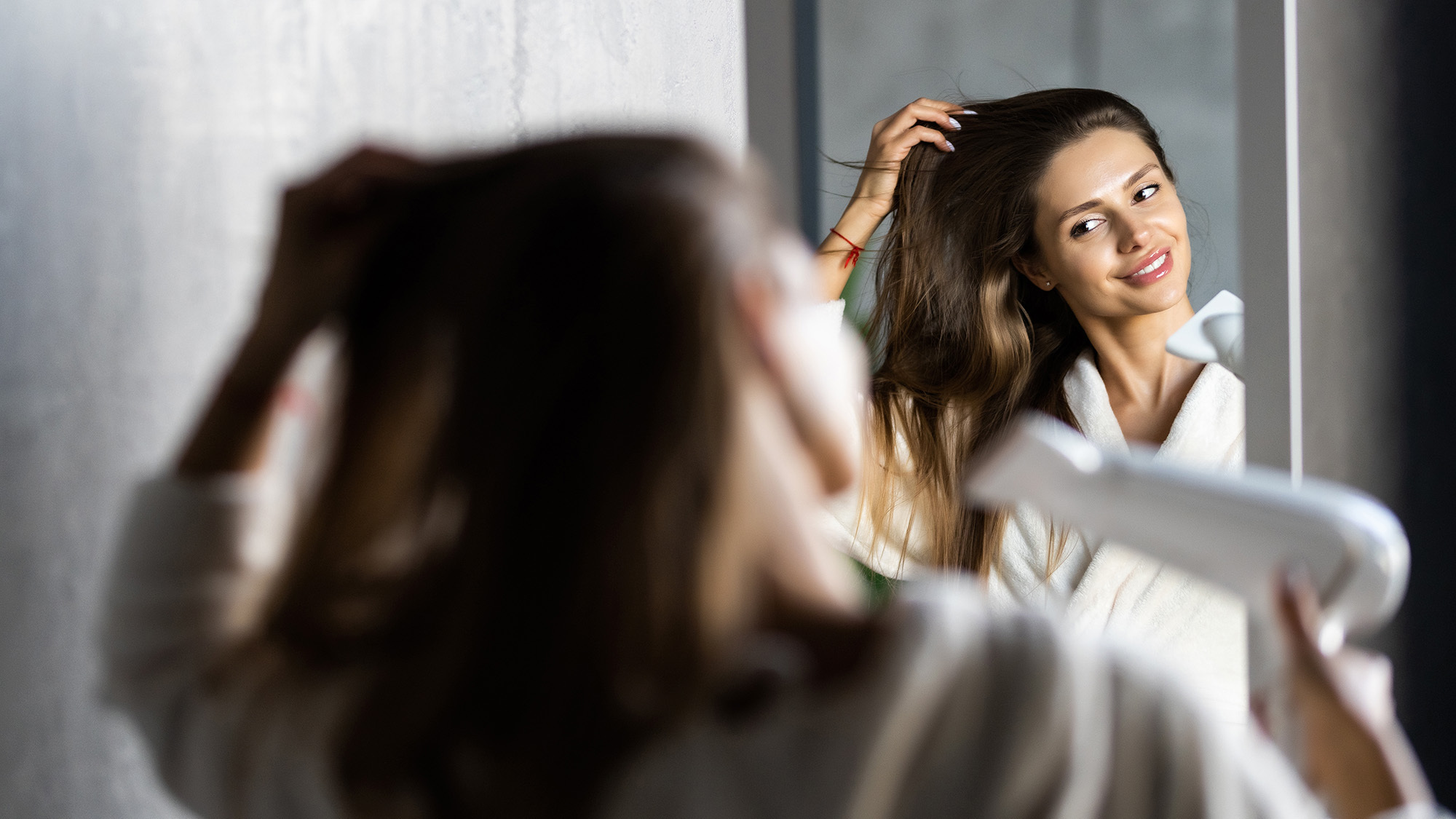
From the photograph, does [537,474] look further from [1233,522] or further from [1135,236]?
[1135,236]

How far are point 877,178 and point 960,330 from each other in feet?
0.53

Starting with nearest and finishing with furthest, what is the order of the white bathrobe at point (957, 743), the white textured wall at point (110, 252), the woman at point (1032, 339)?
the white bathrobe at point (957, 743), the white textured wall at point (110, 252), the woman at point (1032, 339)

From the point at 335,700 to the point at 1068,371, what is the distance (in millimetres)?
704

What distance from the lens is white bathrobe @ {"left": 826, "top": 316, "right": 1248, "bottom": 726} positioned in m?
0.79

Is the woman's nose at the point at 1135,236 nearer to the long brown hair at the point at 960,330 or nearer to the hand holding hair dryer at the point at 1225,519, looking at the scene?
the long brown hair at the point at 960,330

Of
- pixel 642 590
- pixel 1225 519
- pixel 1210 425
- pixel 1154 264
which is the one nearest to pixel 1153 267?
pixel 1154 264

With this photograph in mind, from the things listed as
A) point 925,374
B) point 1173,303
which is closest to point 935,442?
A: point 925,374

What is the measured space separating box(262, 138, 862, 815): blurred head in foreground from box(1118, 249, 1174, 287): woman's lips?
0.54m

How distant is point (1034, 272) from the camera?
0.97 m

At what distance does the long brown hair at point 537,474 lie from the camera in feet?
1.15

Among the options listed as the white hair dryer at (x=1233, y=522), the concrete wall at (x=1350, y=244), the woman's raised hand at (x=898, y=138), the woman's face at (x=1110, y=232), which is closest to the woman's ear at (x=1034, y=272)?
the woman's face at (x=1110, y=232)

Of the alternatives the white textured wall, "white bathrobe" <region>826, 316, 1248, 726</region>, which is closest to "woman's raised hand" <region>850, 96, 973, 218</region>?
"white bathrobe" <region>826, 316, 1248, 726</region>

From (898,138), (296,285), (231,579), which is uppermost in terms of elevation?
(898,138)

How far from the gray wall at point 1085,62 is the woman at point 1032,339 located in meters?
0.02
